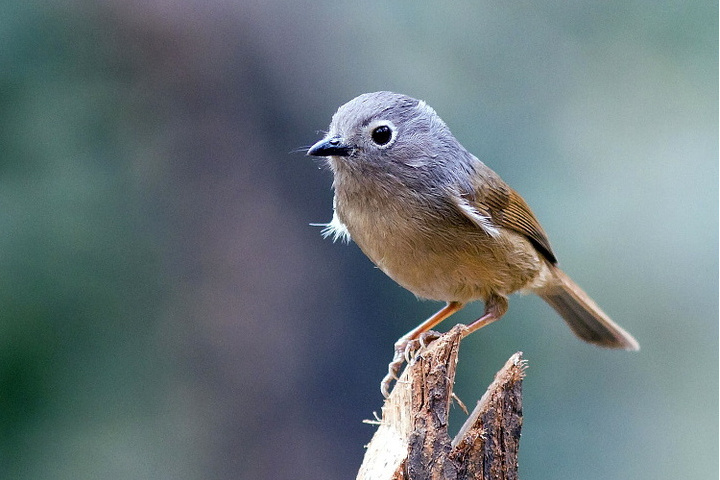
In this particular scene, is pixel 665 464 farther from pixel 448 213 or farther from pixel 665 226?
pixel 448 213

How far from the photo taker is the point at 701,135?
5000 millimetres

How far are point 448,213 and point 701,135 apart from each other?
7.92ft

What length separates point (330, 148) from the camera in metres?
3.31

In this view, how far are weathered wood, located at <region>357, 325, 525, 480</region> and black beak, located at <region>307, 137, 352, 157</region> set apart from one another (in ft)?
3.22

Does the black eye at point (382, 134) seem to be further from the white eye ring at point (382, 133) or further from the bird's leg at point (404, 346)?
the bird's leg at point (404, 346)

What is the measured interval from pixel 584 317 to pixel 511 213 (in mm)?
947

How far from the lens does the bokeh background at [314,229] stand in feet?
14.2

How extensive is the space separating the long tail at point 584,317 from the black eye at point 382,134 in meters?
1.39

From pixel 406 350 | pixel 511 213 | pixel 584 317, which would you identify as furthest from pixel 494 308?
pixel 584 317

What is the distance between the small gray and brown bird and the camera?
3422 mm

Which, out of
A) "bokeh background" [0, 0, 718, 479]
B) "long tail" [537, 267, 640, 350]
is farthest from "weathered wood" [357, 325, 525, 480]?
"bokeh background" [0, 0, 718, 479]

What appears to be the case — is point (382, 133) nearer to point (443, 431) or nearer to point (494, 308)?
point (494, 308)

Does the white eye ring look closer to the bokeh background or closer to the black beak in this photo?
the black beak

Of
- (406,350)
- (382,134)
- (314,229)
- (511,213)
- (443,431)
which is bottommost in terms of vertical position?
(443,431)
